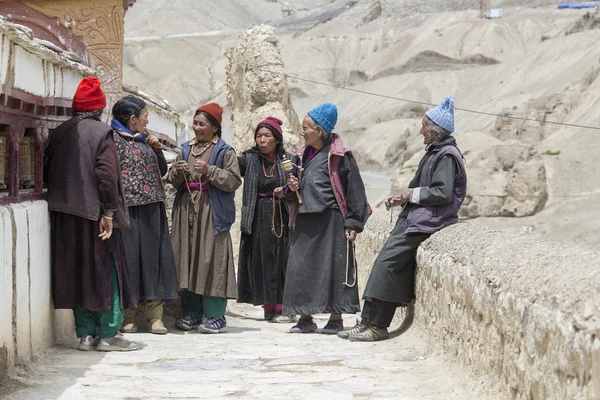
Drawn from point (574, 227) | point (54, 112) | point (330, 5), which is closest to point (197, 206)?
point (54, 112)

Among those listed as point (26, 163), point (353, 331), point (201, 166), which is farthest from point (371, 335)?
point (26, 163)

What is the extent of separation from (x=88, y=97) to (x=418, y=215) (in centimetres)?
224

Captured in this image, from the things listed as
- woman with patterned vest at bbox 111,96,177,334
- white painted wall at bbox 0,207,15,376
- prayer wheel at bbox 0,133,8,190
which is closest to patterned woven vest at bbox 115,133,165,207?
woman with patterned vest at bbox 111,96,177,334

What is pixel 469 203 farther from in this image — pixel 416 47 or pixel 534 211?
pixel 416 47

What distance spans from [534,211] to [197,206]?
16.6m

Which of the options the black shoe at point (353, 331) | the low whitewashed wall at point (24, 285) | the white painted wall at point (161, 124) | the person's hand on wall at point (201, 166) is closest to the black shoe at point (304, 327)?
the black shoe at point (353, 331)

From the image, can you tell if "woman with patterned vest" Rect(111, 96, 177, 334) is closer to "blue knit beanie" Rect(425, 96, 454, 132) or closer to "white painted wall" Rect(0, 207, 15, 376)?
"white painted wall" Rect(0, 207, 15, 376)

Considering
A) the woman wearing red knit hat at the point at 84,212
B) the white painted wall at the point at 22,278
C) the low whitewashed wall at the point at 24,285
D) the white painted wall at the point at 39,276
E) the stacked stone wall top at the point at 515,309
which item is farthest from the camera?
the woman wearing red knit hat at the point at 84,212

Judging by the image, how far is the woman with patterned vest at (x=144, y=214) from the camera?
6.23 meters

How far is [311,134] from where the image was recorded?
6.59m

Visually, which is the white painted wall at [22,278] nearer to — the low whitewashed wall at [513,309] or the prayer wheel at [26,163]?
the prayer wheel at [26,163]

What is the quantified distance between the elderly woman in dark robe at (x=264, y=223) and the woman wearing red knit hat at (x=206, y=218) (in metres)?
0.40

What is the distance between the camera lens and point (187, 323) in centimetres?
693

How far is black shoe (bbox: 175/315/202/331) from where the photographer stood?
6.92 meters
